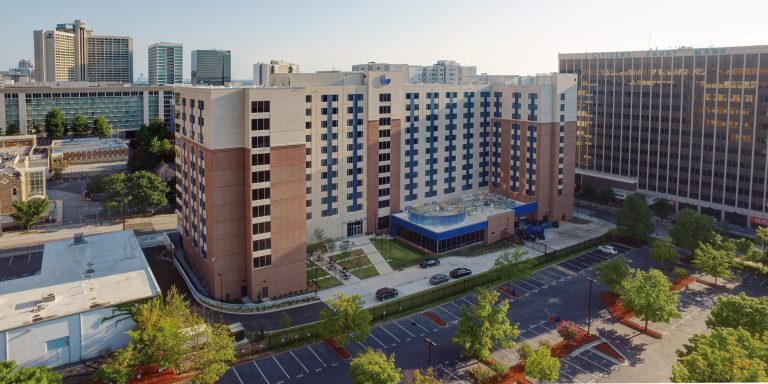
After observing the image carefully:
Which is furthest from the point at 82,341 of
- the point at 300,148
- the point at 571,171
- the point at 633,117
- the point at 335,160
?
the point at 633,117

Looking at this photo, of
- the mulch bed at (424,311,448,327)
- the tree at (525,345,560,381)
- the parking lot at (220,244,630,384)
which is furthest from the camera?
the mulch bed at (424,311,448,327)

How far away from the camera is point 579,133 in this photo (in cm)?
13288

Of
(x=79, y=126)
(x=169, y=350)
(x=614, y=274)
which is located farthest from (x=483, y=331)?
(x=79, y=126)

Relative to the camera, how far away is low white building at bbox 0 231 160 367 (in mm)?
52969

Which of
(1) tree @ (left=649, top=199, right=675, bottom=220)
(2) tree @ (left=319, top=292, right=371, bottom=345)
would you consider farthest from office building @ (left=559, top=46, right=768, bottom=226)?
(2) tree @ (left=319, top=292, right=371, bottom=345)

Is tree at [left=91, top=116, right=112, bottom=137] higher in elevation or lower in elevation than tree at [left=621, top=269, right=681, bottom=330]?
higher

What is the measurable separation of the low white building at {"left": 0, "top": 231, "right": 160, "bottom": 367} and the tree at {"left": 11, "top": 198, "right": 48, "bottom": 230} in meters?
30.1

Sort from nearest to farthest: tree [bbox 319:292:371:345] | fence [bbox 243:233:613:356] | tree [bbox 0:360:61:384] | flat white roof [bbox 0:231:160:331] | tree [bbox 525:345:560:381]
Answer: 1. tree [bbox 0:360:61:384]
2. tree [bbox 525:345:560:381]
3. flat white roof [bbox 0:231:160:331]
4. tree [bbox 319:292:371:345]
5. fence [bbox 243:233:613:356]

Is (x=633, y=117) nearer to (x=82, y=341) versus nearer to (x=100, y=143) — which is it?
(x=82, y=341)

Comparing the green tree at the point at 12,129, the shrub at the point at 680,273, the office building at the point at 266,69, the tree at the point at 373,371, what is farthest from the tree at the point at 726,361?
the green tree at the point at 12,129

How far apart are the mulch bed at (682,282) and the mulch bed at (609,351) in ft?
70.2

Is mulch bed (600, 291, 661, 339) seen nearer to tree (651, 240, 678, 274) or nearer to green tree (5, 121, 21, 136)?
tree (651, 240, 678, 274)

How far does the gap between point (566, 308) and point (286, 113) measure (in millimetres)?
41920

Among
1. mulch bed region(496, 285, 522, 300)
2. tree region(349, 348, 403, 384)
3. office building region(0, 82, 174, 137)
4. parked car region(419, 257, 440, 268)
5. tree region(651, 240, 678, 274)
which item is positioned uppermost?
office building region(0, 82, 174, 137)
